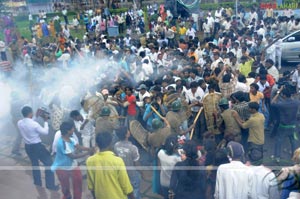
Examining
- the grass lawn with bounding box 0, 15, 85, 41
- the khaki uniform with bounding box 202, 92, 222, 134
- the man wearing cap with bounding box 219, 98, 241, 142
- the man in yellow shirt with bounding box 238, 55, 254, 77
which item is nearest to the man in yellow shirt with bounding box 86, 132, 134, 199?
the man wearing cap with bounding box 219, 98, 241, 142

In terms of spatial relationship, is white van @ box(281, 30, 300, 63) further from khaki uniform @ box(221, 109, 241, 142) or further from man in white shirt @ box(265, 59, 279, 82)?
khaki uniform @ box(221, 109, 241, 142)

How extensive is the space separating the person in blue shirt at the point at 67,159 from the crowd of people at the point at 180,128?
0.01 meters

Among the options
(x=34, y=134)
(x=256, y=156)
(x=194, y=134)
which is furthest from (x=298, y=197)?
(x=34, y=134)

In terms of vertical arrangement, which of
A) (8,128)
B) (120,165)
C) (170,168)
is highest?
(120,165)

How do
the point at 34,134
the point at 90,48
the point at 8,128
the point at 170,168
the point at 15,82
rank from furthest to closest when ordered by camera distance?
the point at 90,48 < the point at 15,82 < the point at 8,128 < the point at 34,134 < the point at 170,168

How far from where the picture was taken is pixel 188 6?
17.7 meters

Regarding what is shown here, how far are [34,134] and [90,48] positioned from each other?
8.33m

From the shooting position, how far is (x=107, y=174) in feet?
14.2

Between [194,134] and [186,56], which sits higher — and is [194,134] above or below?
below

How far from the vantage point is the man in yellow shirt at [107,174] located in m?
4.30

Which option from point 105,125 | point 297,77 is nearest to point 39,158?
point 105,125

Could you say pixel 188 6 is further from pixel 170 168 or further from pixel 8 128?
pixel 170 168

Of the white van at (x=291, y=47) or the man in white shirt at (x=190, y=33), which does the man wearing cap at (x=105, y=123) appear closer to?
the white van at (x=291, y=47)

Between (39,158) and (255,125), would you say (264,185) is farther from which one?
(39,158)
